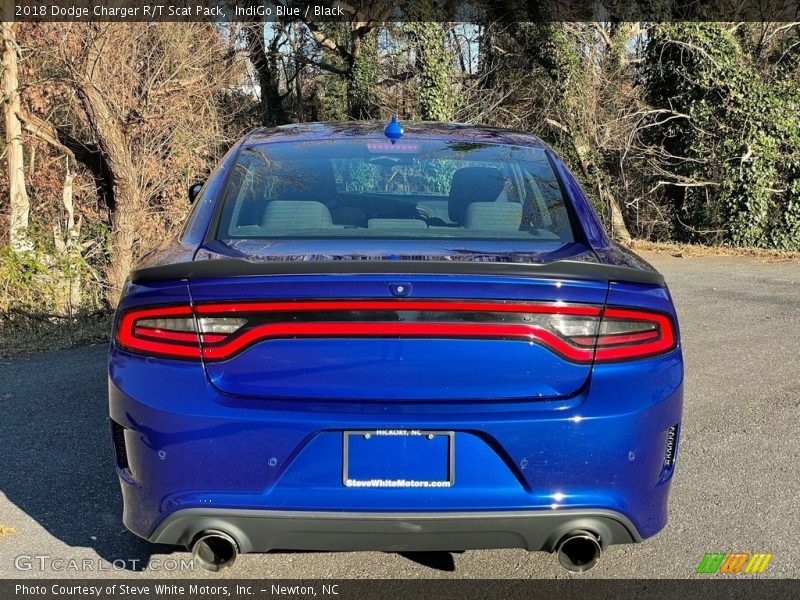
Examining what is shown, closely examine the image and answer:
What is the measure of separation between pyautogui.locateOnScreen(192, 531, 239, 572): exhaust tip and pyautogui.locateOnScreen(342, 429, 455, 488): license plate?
44cm

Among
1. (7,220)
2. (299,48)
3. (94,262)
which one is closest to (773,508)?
(94,262)

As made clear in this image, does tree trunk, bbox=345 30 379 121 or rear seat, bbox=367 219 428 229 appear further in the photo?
tree trunk, bbox=345 30 379 121

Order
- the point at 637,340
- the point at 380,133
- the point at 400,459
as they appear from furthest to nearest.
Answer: the point at 380,133 < the point at 637,340 < the point at 400,459

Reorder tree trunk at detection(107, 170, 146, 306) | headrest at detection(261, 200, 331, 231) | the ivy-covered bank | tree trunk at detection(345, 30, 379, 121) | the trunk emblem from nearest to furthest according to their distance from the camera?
the trunk emblem, headrest at detection(261, 200, 331, 231), tree trunk at detection(107, 170, 146, 306), the ivy-covered bank, tree trunk at detection(345, 30, 379, 121)

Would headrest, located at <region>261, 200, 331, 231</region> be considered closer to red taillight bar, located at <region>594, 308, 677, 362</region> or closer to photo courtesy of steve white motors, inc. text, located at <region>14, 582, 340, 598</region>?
red taillight bar, located at <region>594, 308, 677, 362</region>

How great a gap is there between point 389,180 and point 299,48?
21.9m

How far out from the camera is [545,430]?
7.93ft

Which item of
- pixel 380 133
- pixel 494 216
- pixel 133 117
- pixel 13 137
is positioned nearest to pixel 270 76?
pixel 13 137

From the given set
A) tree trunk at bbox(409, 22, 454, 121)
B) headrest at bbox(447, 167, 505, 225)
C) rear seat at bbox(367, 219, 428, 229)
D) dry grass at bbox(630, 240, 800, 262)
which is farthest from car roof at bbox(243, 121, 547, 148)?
tree trunk at bbox(409, 22, 454, 121)

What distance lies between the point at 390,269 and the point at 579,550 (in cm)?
109

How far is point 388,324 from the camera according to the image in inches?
95.0

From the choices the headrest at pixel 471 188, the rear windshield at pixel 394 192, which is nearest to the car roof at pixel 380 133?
the rear windshield at pixel 394 192

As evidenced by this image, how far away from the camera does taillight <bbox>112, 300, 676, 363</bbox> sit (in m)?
2.41

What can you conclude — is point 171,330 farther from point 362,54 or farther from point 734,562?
point 362,54
